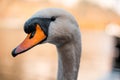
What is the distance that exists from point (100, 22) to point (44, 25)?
239 centimetres

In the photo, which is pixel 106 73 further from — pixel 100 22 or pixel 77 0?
pixel 77 0

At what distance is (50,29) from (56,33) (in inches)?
0.8

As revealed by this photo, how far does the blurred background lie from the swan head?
1745 millimetres

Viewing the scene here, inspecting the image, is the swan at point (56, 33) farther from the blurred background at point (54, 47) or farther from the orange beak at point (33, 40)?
the blurred background at point (54, 47)

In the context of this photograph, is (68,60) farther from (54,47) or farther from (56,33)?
(54,47)

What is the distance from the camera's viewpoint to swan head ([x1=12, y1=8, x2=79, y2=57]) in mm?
885

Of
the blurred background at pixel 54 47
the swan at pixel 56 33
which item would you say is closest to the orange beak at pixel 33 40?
the swan at pixel 56 33

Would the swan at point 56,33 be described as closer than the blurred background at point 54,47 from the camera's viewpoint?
Yes

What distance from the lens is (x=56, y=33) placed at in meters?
0.91

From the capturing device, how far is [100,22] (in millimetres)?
3250

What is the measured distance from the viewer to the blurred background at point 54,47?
2787 millimetres

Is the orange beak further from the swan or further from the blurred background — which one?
the blurred background

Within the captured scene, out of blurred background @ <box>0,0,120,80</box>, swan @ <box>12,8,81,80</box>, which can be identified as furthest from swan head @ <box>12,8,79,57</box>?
blurred background @ <box>0,0,120,80</box>

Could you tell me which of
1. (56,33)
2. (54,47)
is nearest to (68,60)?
(56,33)
